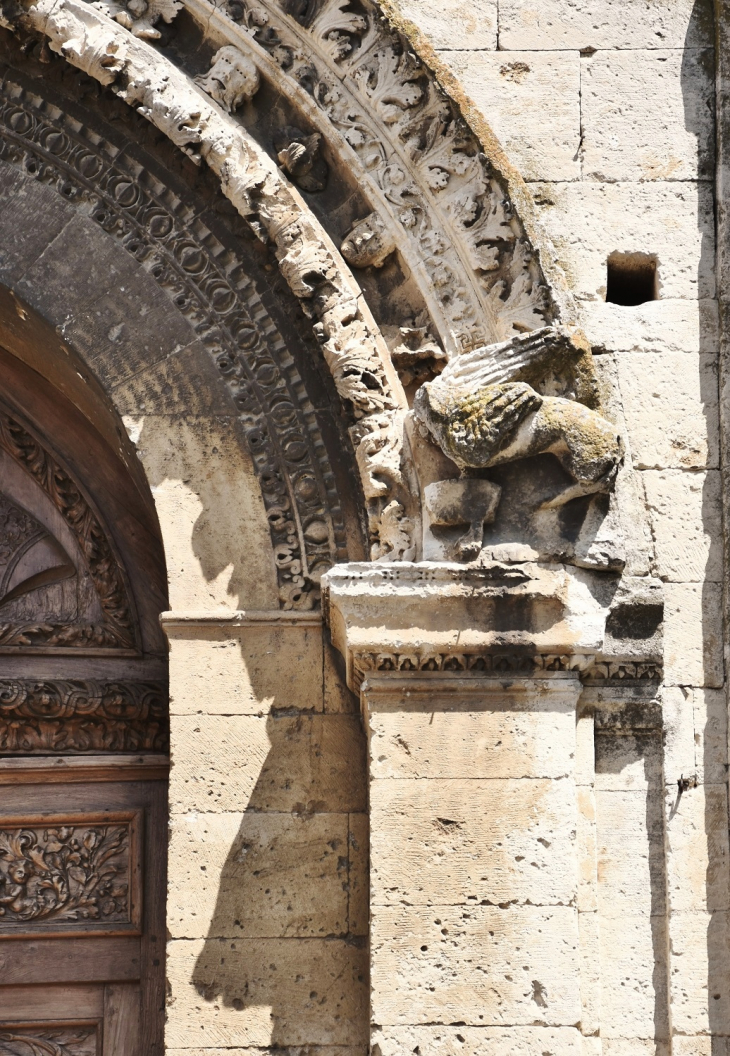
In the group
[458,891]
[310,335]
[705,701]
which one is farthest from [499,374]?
[458,891]

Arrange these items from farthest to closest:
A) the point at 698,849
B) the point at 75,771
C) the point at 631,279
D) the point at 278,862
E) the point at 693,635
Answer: the point at 75,771, the point at 631,279, the point at 693,635, the point at 278,862, the point at 698,849

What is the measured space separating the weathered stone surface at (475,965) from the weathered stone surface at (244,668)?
2.89 ft

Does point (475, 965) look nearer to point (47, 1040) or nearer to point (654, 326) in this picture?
point (47, 1040)

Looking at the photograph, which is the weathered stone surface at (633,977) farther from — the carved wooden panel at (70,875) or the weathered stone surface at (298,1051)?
the carved wooden panel at (70,875)

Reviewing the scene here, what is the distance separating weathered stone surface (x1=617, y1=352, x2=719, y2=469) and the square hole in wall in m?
0.28

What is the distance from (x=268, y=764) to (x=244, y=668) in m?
0.34

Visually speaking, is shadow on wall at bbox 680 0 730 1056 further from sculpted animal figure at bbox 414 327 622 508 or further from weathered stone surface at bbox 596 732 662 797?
sculpted animal figure at bbox 414 327 622 508

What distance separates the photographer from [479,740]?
4730 mm

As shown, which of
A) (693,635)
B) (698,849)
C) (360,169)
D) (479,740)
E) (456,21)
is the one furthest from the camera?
(456,21)

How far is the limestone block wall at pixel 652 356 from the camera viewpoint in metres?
4.75

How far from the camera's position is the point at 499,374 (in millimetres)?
4871

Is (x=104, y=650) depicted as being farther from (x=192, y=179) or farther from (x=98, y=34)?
(x=98, y=34)

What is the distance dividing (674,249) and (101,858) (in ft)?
10.3

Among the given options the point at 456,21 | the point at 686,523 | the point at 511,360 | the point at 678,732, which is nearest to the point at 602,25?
the point at 456,21
